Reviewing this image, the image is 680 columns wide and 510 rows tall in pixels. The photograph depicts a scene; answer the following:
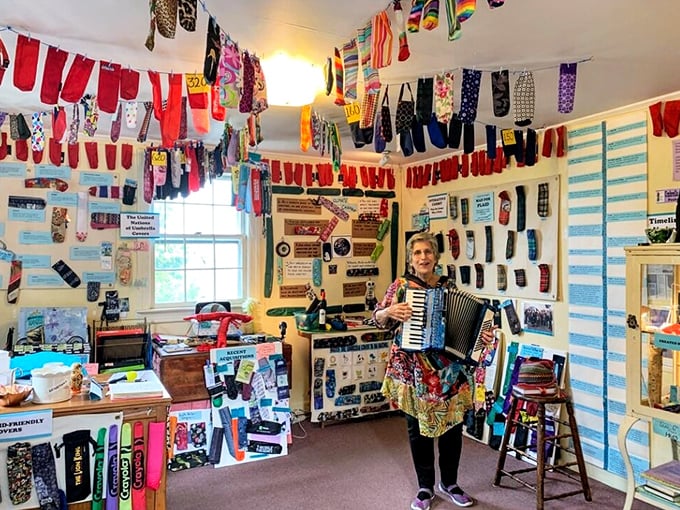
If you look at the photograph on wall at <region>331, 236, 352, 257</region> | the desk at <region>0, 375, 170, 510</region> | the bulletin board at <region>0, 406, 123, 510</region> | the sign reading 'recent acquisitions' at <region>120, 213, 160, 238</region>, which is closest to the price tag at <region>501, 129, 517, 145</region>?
the photograph on wall at <region>331, 236, 352, 257</region>

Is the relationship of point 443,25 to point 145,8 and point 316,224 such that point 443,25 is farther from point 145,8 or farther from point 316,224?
point 316,224

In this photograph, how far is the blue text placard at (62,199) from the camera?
3.64 metres

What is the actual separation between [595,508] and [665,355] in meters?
0.93

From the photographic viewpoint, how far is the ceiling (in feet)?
6.25

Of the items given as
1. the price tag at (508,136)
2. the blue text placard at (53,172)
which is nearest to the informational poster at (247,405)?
the blue text placard at (53,172)

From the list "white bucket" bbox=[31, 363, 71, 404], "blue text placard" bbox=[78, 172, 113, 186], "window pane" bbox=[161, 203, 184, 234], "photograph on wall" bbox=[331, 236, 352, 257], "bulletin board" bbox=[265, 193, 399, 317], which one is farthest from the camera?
"photograph on wall" bbox=[331, 236, 352, 257]

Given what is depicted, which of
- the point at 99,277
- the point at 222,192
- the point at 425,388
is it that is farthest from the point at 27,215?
the point at 425,388

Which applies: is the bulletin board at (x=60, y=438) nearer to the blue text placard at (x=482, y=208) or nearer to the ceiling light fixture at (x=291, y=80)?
the ceiling light fixture at (x=291, y=80)

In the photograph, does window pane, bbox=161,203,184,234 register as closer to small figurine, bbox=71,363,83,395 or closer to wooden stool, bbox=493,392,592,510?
small figurine, bbox=71,363,83,395

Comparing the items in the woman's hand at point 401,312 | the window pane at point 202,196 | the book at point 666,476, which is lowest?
the book at point 666,476

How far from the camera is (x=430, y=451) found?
2973 mm

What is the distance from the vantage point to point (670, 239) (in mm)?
2643

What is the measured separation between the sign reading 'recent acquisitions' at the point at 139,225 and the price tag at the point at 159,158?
422 millimetres

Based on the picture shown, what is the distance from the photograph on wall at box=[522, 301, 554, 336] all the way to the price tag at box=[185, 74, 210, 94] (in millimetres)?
2596
